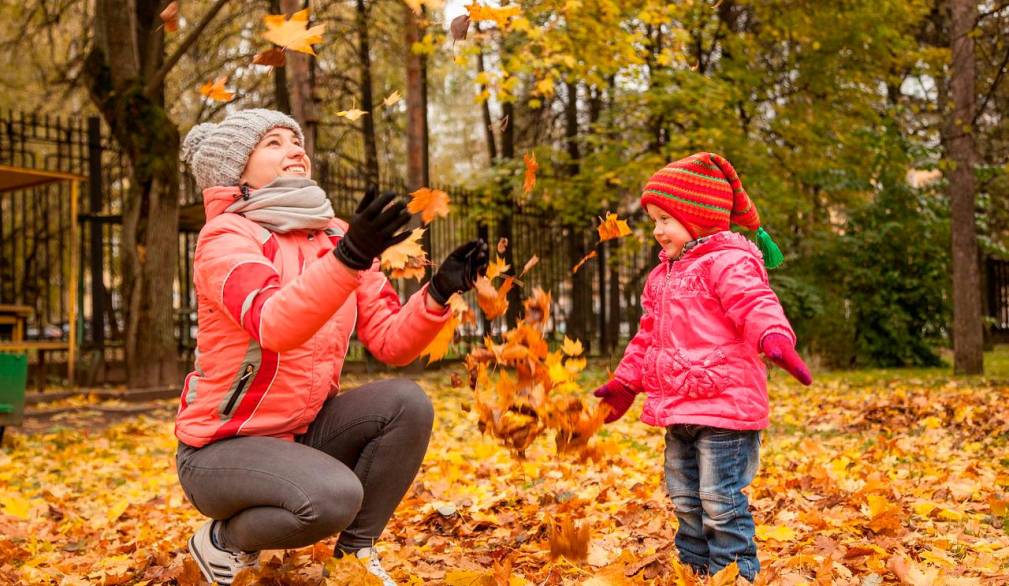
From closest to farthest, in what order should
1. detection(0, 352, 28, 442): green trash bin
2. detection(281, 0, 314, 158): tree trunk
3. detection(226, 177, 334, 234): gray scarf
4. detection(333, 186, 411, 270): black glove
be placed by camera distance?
detection(333, 186, 411, 270): black glove < detection(226, 177, 334, 234): gray scarf < detection(0, 352, 28, 442): green trash bin < detection(281, 0, 314, 158): tree trunk

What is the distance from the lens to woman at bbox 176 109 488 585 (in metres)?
2.40

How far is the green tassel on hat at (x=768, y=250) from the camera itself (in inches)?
117

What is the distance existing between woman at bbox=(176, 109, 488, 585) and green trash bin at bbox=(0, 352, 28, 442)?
436 centimetres

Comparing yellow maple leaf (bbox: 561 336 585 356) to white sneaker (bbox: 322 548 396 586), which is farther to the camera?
yellow maple leaf (bbox: 561 336 585 356)

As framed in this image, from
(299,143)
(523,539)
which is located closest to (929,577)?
(523,539)

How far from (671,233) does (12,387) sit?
5288 millimetres

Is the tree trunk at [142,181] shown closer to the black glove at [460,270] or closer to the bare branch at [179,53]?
the bare branch at [179,53]

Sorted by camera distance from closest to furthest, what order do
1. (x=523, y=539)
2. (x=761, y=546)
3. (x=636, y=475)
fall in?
(x=761, y=546) < (x=523, y=539) < (x=636, y=475)

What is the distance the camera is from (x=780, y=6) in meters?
13.7

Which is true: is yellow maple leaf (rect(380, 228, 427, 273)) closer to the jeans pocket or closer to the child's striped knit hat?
the child's striped knit hat

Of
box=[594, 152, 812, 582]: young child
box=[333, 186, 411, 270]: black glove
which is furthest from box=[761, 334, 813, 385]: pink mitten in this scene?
box=[333, 186, 411, 270]: black glove

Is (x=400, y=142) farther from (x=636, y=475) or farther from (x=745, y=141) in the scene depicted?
(x=636, y=475)

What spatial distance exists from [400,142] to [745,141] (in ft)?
32.1

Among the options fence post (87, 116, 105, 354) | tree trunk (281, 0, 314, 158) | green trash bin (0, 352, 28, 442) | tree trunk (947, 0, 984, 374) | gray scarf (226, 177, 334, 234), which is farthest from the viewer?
fence post (87, 116, 105, 354)
